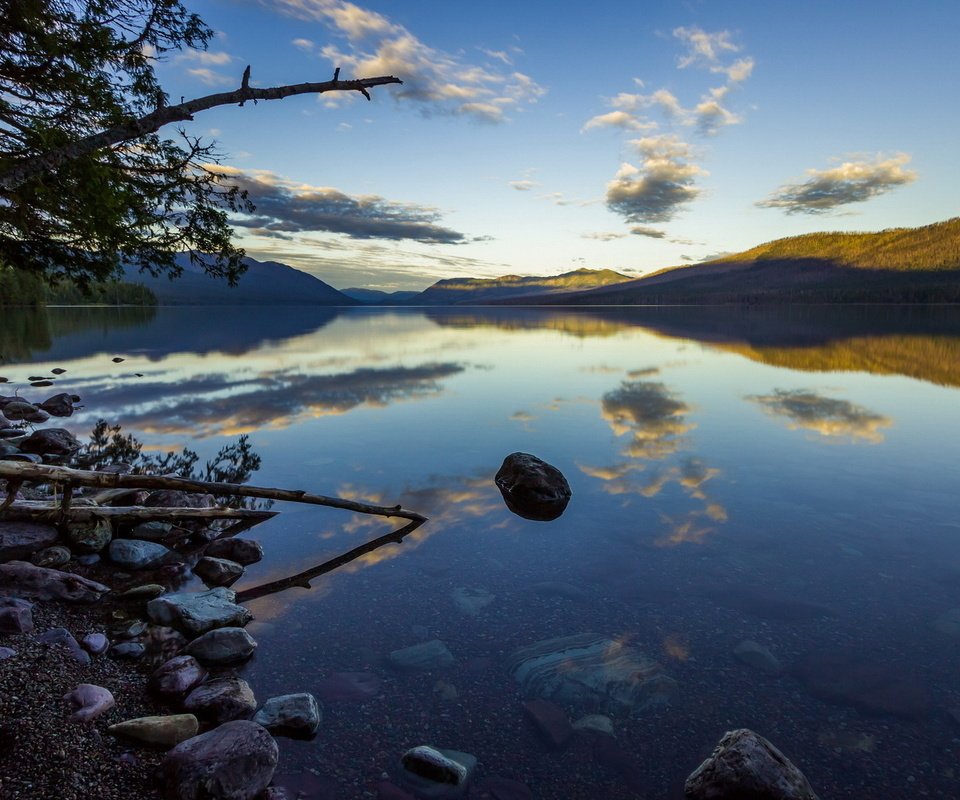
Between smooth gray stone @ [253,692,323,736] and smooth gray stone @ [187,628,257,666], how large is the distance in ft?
3.78

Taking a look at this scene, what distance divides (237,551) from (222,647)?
299cm

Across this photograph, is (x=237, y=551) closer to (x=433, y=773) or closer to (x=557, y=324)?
(x=433, y=773)

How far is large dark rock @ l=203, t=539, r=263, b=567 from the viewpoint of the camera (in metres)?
9.05

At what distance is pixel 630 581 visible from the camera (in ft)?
27.2

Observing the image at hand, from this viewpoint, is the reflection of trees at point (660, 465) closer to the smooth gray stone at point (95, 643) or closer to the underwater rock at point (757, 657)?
the underwater rock at point (757, 657)

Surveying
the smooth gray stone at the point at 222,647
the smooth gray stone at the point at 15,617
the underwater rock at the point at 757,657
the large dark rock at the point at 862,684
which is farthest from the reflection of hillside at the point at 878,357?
the smooth gray stone at the point at 15,617

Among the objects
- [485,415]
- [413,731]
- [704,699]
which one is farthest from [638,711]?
[485,415]

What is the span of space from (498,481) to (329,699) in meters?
7.53

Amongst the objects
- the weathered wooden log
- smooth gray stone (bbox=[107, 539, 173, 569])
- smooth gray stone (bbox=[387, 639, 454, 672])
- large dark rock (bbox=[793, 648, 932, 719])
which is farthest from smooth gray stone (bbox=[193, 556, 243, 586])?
large dark rock (bbox=[793, 648, 932, 719])

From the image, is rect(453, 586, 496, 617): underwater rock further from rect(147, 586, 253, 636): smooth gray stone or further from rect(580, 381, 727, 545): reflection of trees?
rect(580, 381, 727, 545): reflection of trees

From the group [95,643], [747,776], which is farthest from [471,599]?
[95,643]

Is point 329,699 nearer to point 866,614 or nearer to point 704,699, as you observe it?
point 704,699

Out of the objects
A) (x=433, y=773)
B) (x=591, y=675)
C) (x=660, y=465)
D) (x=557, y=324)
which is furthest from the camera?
(x=557, y=324)

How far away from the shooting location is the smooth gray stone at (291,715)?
5.16 m
